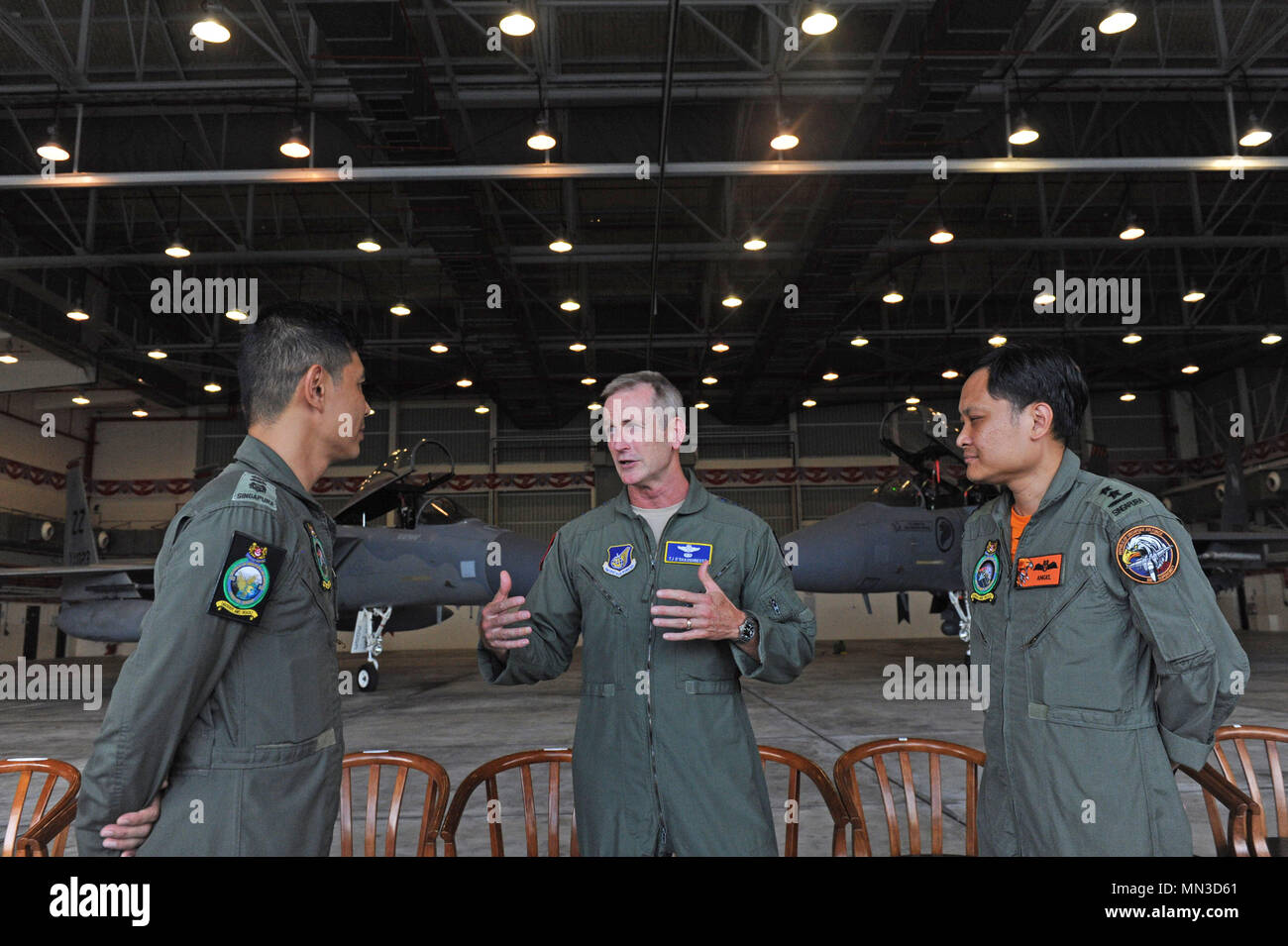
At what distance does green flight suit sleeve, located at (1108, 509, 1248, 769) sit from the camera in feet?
6.19

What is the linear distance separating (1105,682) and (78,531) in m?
21.3

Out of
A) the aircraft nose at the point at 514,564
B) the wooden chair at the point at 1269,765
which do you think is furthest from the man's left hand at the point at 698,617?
the aircraft nose at the point at 514,564

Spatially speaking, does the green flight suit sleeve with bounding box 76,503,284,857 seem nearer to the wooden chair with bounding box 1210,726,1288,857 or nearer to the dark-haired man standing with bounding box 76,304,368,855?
the dark-haired man standing with bounding box 76,304,368,855

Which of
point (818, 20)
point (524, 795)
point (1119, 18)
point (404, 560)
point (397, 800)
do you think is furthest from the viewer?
point (404, 560)

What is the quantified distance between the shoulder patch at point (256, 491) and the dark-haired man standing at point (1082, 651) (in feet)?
6.14

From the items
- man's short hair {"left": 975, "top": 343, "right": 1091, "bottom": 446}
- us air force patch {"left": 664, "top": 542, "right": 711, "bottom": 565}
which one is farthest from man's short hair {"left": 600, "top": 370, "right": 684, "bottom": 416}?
man's short hair {"left": 975, "top": 343, "right": 1091, "bottom": 446}

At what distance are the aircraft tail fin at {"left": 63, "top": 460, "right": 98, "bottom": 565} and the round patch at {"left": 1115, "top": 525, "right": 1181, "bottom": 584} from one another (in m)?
→ 20.6

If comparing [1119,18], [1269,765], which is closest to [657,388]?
[1269,765]

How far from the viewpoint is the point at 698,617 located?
2.00m

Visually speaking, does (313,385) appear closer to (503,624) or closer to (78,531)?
(503,624)

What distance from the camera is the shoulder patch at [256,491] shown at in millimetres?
1804

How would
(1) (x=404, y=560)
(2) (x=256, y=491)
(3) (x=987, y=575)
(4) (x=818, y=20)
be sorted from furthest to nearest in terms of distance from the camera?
1. (1) (x=404, y=560)
2. (4) (x=818, y=20)
3. (3) (x=987, y=575)
4. (2) (x=256, y=491)

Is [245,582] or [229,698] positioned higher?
[245,582]
